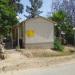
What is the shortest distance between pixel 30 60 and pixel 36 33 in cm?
1070

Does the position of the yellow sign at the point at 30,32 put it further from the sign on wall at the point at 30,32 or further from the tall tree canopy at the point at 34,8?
the tall tree canopy at the point at 34,8

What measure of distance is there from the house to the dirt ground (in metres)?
2.13

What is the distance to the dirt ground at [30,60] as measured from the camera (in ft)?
63.1

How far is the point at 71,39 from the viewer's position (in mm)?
41250

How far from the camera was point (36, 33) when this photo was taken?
33.0 metres

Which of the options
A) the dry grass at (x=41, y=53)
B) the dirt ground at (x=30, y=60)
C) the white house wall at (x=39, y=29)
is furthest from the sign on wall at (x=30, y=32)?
the dirt ground at (x=30, y=60)

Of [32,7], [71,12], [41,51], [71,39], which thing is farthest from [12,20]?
[32,7]

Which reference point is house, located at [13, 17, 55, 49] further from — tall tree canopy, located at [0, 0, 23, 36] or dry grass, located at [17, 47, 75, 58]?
tall tree canopy, located at [0, 0, 23, 36]

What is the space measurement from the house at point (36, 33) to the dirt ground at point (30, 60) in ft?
7.00

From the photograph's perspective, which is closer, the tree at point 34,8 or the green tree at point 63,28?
the green tree at point 63,28

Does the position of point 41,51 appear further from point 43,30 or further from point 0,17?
point 0,17

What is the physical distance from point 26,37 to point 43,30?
2190mm

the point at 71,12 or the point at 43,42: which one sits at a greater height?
the point at 71,12

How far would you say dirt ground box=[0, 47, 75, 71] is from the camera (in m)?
19.2
